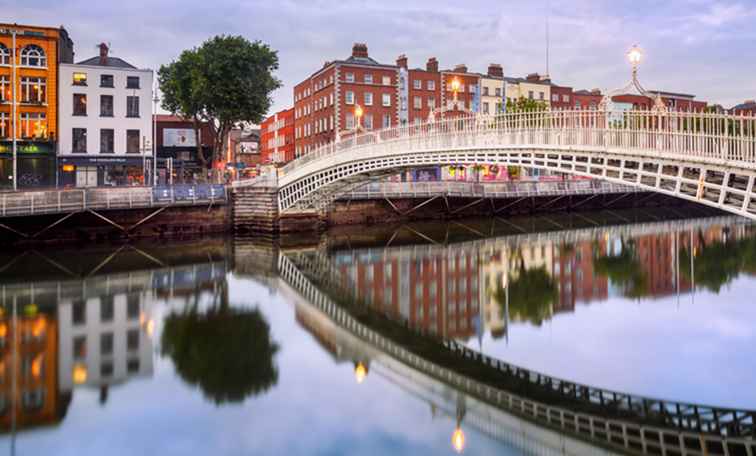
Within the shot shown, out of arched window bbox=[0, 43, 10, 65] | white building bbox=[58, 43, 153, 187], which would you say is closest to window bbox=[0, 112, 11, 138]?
white building bbox=[58, 43, 153, 187]

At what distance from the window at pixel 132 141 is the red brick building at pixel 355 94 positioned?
13992 mm

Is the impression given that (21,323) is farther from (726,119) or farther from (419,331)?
(726,119)

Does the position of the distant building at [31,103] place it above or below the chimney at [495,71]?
below

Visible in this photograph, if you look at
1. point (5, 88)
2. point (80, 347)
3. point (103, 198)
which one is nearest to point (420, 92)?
point (5, 88)

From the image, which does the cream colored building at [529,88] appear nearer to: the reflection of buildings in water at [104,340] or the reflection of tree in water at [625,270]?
the reflection of tree in water at [625,270]

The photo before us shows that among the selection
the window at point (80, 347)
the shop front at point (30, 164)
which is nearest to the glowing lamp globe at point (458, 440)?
the window at point (80, 347)

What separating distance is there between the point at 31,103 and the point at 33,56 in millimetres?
2503

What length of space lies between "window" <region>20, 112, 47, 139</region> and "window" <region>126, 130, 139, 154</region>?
13.3ft

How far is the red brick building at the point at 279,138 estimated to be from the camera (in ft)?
208

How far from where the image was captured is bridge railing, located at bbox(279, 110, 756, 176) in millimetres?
11172

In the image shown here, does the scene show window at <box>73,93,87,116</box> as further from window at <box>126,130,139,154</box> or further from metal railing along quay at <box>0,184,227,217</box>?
metal railing along quay at <box>0,184,227,217</box>

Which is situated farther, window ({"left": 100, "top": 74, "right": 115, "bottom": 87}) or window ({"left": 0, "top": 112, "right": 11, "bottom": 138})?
window ({"left": 100, "top": 74, "right": 115, "bottom": 87})

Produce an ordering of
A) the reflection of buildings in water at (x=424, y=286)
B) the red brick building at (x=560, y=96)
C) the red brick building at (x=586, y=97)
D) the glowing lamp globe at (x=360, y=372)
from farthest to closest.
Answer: the red brick building at (x=586, y=97)
the red brick building at (x=560, y=96)
the reflection of buildings in water at (x=424, y=286)
the glowing lamp globe at (x=360, y=372)

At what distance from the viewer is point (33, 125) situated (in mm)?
33781
